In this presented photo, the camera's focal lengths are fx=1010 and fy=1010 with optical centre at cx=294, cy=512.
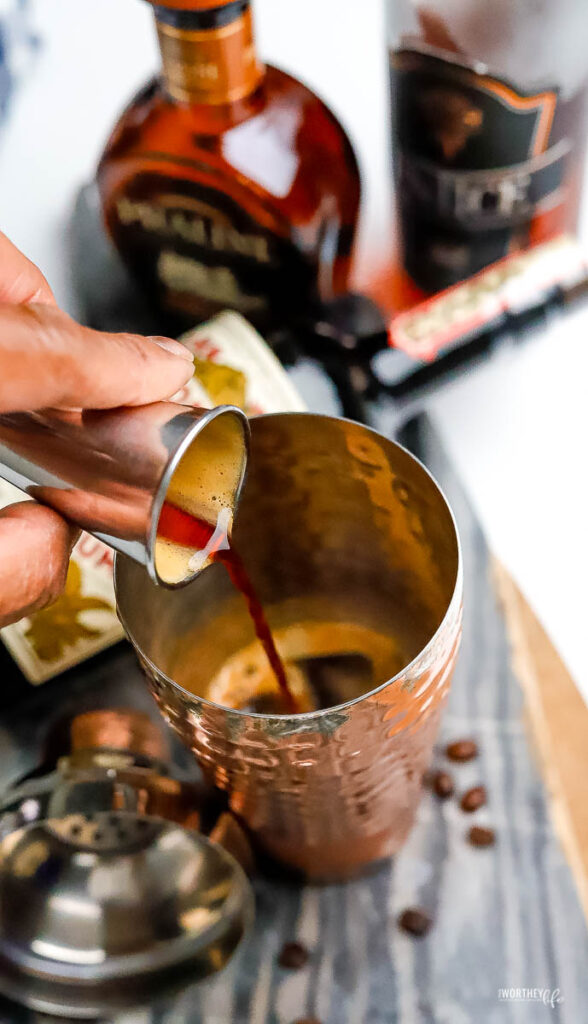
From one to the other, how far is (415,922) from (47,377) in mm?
400

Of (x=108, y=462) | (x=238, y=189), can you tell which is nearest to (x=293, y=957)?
(x=108, y=462)

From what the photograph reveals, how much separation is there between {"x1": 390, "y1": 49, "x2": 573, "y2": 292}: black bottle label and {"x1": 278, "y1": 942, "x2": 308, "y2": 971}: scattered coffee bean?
45 cm

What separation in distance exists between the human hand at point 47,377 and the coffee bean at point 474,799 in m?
0.31

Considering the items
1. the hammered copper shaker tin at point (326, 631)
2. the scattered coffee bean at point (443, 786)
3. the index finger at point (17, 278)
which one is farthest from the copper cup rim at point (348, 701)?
the scattered coffee bean at point (443, 786)

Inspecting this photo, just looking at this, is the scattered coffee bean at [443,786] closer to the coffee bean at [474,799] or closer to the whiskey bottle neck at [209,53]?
the coffee bean at [474,799]

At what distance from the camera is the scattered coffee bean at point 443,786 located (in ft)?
2.05

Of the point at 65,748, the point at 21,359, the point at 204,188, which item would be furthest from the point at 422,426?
the point at 21,359

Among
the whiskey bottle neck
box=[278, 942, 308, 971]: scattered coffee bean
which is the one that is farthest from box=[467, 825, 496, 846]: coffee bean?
the whiskey bottle neck

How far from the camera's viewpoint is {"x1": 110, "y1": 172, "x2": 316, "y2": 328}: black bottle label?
2.11ft

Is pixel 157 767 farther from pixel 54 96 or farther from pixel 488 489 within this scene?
pixel 54 96

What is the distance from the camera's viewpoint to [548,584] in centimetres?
69

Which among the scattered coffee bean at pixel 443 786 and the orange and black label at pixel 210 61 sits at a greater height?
the orange and black label at pixel 210 61

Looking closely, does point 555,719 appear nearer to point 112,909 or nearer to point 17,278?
point 112,909

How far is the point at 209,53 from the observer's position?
1.77 ft
